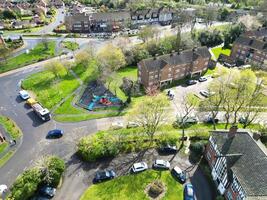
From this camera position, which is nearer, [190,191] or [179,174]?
[190,191]

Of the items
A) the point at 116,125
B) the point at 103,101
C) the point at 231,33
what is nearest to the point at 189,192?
the point at 116,125

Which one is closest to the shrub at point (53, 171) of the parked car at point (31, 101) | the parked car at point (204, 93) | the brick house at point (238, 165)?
the parked car at point (31, 101)

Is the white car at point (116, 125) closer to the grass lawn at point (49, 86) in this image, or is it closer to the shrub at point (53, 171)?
the shrub at point (53, 171)

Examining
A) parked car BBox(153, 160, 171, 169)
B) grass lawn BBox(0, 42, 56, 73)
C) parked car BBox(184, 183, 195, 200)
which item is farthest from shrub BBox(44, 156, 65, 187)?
grass lawn BBox(0, 42, 56, 73)

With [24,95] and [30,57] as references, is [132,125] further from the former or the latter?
[30,57]

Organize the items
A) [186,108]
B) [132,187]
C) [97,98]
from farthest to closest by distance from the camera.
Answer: [97,98] → [186,108] → [132,187]

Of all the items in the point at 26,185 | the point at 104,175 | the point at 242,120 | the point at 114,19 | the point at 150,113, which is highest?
the point at 114,19

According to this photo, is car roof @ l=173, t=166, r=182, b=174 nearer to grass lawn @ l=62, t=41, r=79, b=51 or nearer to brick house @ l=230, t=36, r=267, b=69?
brick house @ l=230, t=36, r=267, b=69
